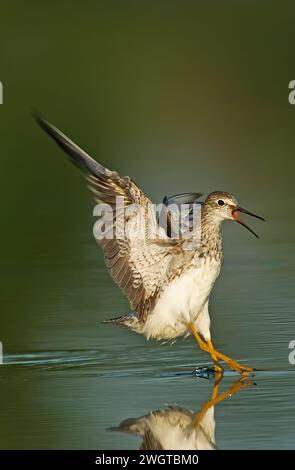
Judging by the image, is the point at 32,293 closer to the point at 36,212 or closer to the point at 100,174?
the point at 100,174

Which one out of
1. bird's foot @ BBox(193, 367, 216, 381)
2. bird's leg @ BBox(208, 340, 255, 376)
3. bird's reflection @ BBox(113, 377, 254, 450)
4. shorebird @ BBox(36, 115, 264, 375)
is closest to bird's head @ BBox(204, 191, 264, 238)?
shorebird @ BBox(36, 115, 264, 375)

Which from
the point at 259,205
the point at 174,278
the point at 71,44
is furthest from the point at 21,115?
the point at 174,278

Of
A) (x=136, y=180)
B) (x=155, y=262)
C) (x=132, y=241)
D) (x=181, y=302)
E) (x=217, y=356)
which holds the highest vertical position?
(x=136, y=180)

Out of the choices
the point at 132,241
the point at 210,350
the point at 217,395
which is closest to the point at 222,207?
the point at 132,241

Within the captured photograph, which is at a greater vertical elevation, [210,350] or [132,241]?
[132,241]

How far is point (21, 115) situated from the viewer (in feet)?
90.8

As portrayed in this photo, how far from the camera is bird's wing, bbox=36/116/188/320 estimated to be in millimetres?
11859

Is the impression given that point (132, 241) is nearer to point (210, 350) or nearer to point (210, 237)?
point (210, 237)

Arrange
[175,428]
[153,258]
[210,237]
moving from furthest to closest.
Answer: [210,237]
[153,258]
[175,428]

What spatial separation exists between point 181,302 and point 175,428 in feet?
8.03

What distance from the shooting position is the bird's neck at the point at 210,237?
12.2 meters

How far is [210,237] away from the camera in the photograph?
12391mm
